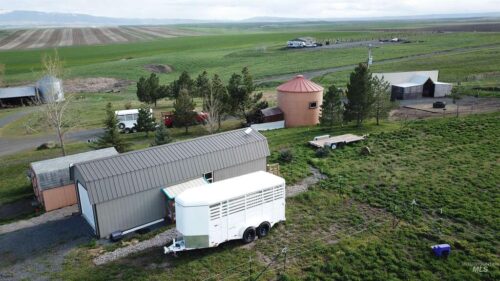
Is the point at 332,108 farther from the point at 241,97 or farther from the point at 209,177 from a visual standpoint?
the point at 209,177

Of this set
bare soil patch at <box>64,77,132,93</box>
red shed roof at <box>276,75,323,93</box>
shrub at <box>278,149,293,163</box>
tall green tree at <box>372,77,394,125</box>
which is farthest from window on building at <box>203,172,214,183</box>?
bare soil patch at <box>64,77,132,93</box>

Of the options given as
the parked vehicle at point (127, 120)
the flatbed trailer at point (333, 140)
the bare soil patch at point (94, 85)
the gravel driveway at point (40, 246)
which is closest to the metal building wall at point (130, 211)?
the gravel driveway at point (40, 246)

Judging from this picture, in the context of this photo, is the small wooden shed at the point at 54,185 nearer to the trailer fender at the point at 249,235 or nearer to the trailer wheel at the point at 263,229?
the trailer fender at the point at 249,235

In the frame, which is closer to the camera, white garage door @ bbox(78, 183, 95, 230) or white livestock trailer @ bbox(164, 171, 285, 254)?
white livestock trailer @ bbox(164, 171, 285, 254)

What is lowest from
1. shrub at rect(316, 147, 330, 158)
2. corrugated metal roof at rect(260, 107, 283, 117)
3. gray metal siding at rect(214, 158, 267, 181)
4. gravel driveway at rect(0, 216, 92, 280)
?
gravel driveway at rect(0, 216, 92, 280)

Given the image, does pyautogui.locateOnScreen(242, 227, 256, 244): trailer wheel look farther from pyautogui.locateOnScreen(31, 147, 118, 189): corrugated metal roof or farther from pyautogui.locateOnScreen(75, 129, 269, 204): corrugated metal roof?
pyautogui.locateOnScreen(31, 147, 118, 189): corrugated metal roof

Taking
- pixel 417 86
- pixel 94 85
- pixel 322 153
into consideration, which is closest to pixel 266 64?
pixel 94 85

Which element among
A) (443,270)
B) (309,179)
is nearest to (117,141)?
(309,179)
